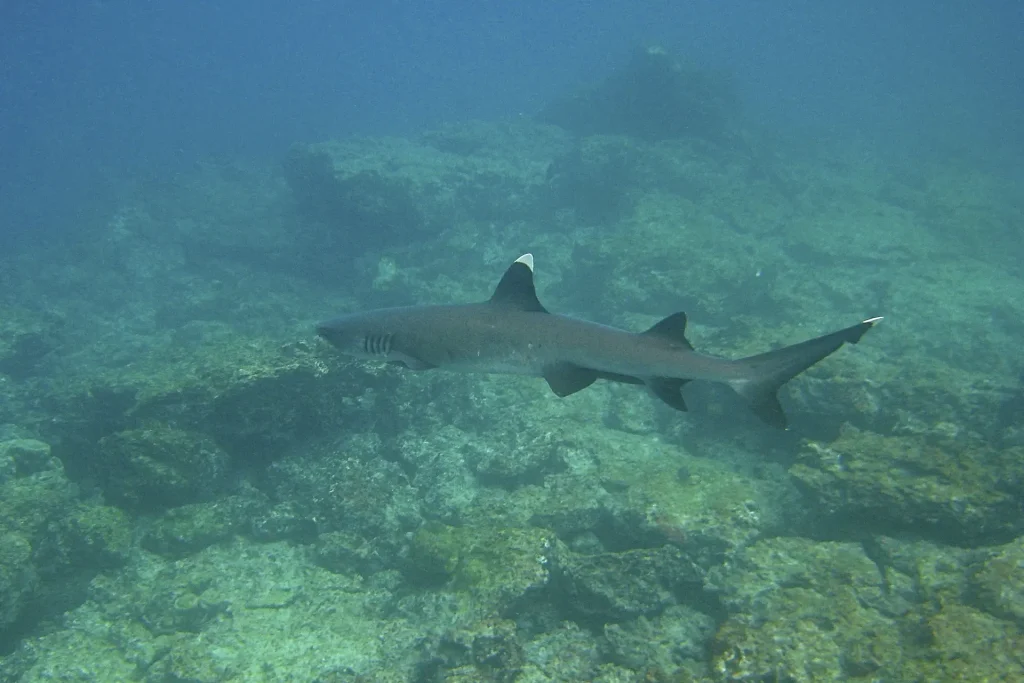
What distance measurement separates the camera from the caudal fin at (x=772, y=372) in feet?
11.8

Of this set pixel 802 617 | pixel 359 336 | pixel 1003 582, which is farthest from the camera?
pixel 802 617

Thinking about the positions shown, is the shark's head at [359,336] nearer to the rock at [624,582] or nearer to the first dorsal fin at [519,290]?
the first dorsal fin at [519,290]

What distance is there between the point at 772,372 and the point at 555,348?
4.86ft

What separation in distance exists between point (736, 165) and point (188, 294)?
896 inches

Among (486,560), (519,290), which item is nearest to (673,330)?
(519,290)

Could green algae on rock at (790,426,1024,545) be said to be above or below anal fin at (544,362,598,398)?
below

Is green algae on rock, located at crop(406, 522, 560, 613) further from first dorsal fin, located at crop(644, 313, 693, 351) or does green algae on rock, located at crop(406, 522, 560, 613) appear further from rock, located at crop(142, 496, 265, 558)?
first dorsal fin, located at crop(644, 313, 693, 351)

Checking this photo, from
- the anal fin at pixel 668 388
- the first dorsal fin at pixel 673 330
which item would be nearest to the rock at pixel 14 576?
the anal fin at pixel 668 388

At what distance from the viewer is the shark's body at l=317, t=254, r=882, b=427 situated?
3.66 metres

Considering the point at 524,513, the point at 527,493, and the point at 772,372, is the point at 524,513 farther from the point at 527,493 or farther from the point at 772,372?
the point at 772,372

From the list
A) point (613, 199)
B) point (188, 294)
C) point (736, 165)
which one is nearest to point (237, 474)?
point (188, 294)

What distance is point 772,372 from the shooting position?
371 cm

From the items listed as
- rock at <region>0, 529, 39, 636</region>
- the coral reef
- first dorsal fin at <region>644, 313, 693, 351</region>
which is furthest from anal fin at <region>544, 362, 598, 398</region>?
rock at <region>0, 529, 39, 636</region>

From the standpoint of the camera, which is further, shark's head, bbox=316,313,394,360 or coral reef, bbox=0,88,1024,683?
coral reef, bbox=0,88,1024,683
